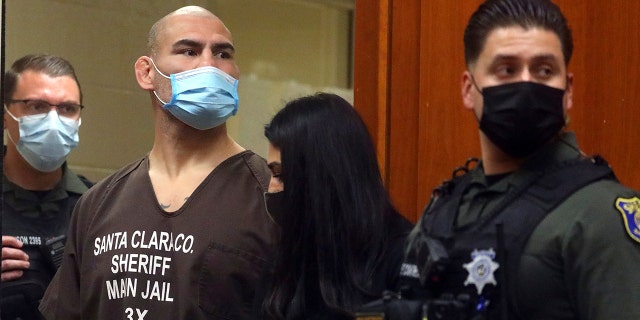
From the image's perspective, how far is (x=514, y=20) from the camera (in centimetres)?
251

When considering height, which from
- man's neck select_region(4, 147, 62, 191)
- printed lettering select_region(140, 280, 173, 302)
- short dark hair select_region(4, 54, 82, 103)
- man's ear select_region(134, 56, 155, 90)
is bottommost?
printed lettering select_region(140, 280, 173, 302)

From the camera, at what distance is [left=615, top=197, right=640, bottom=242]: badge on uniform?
227cm

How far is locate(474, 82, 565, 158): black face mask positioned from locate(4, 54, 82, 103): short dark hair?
287 centimetres

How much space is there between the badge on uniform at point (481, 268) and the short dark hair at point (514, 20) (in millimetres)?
444

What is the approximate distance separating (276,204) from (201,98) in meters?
0.75

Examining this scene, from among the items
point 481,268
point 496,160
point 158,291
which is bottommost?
point 158,291

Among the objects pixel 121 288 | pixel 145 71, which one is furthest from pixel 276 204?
pixel 145 71

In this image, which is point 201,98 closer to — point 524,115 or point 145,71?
point 145,71

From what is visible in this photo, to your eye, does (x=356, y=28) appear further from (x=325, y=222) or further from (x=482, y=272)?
(x=482, y=272)

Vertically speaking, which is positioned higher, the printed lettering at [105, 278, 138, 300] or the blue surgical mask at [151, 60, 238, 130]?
the blue surgical mask at [151, 60, 238, 130]

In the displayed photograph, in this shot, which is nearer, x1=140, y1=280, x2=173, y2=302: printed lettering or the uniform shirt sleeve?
the uniform shirt sleeve

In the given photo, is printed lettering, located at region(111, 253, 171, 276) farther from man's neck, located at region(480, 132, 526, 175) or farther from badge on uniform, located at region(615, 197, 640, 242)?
badge on uniform, located at region(615, 197, 640, 242)

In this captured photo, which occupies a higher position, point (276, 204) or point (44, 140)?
point (44, 140)

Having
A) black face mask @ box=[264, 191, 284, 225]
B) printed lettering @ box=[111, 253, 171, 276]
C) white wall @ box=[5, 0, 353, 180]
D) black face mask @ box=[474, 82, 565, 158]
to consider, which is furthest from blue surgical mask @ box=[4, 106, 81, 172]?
black face mask @ box=[474, 82, 565, 158]
